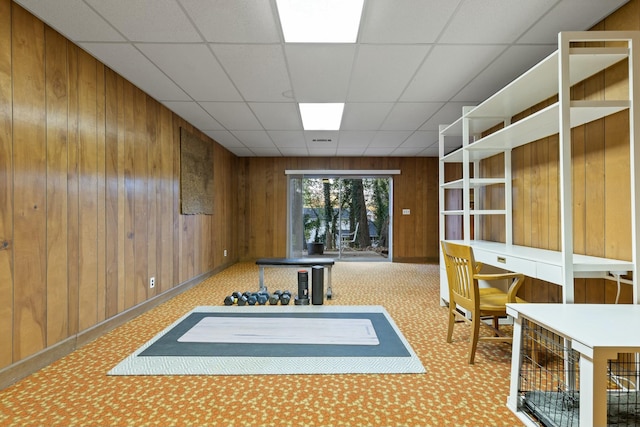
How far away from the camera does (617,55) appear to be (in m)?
1.81

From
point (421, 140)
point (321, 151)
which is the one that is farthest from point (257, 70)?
point (321, 151)

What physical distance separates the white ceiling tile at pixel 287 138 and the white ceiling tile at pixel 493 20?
10.00 ft

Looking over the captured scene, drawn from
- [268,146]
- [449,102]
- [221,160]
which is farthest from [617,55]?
[221,160]

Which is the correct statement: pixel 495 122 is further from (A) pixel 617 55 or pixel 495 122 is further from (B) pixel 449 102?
(A) pixel 617 55

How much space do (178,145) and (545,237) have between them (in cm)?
436

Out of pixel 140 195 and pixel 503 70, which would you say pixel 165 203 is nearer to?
pixel 140 195

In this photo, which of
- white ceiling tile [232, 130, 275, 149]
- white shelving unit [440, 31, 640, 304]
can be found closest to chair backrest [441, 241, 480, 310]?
white shelving unit [440, 31, 640, 304]

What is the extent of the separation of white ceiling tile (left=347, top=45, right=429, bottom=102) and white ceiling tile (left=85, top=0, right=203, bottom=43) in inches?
52.2

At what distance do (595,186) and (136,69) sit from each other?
3855 millimetres

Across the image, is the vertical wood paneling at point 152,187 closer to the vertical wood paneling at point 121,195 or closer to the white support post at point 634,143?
the vertical wood paneling at point 121,195

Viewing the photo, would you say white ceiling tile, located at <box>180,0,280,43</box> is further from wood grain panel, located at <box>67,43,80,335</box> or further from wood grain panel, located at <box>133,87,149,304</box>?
wood grain panel, located at <box>133,87,149,304</box>

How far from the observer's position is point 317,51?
2490 mm

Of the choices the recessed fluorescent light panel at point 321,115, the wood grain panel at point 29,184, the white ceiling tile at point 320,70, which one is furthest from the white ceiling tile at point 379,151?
the wood grain panel at point 29,184

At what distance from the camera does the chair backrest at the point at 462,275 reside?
84.9 inches
